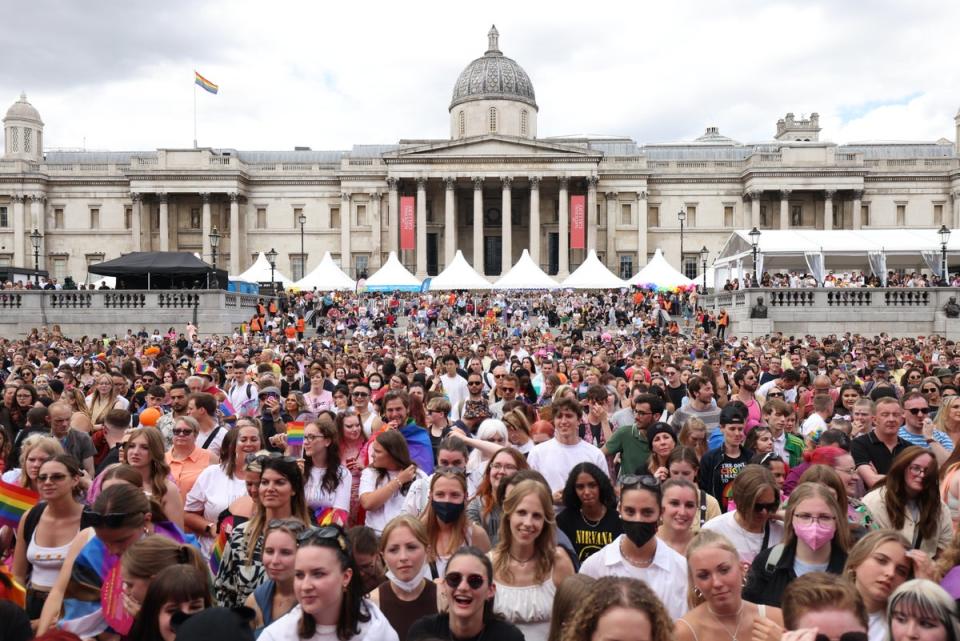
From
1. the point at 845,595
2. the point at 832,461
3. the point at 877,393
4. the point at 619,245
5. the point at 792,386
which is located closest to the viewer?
the point at 845,595

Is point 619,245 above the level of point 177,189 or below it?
below

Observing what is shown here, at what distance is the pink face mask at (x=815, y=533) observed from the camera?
15.9ft

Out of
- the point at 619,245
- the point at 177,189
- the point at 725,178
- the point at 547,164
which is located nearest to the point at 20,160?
the point at 177,189

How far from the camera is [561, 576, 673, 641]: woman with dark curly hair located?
3.27 metres

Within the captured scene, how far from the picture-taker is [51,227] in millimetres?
69438

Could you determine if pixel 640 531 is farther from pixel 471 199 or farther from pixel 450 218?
pixel 471 199

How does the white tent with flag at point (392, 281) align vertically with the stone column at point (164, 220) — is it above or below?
below

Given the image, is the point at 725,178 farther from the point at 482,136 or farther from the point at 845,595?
the point at 845,595

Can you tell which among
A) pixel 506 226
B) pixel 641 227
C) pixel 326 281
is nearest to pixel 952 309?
pixel 326 281

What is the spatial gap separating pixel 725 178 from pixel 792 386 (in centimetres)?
5789

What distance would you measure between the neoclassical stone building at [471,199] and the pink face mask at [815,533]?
58.6m

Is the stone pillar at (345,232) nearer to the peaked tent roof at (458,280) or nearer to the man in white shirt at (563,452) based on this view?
the peaked tent roof at (458,280)

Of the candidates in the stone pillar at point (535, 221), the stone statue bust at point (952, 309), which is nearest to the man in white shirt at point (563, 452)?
the stone statue bust at point (952, 309)

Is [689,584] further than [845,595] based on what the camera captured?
Yes
